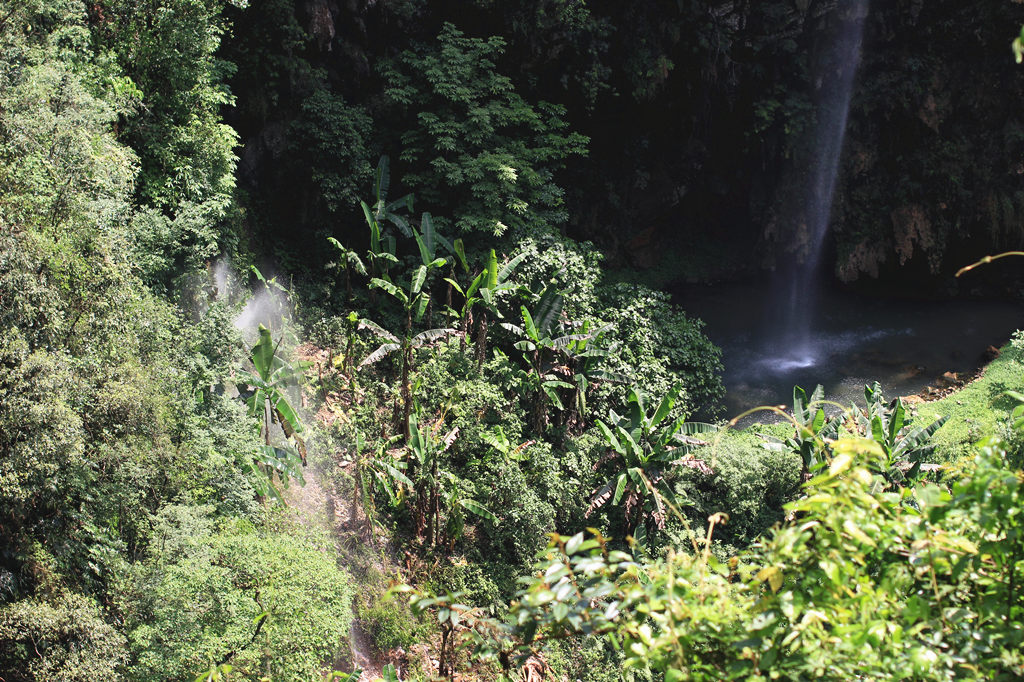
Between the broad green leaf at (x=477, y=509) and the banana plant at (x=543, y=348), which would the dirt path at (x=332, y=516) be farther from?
the banana plant at (x=543, y=348)

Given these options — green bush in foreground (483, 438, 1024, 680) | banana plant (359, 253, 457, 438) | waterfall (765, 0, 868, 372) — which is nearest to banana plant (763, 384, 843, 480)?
banana plant (359, 253, 457, 438)

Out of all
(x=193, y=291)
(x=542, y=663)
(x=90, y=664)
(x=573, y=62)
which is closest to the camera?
(x=90, y=664)

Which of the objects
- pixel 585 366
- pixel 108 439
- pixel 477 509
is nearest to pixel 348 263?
pixel 585 366

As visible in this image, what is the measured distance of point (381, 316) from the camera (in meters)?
14.2

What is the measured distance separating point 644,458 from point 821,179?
14117 mm

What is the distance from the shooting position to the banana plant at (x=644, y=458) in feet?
39.2

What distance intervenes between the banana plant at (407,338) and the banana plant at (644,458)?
3.20 meters

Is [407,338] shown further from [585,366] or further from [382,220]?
[382,220]

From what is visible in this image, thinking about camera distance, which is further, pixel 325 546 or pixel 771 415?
pixel 771 415

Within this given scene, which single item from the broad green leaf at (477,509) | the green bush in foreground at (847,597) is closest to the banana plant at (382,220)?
Result: the broad green leaf at (477,509)

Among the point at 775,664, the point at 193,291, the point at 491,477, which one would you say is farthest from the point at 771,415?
the point at 775,664

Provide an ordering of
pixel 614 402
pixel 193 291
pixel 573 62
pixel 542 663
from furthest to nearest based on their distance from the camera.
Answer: pixel 573 62 → pixel 614 402 → pixel 193 291 → pixel 542 663

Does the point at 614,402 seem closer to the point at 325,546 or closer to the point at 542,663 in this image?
the point at 542,663

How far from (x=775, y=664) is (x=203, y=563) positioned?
6777mm
